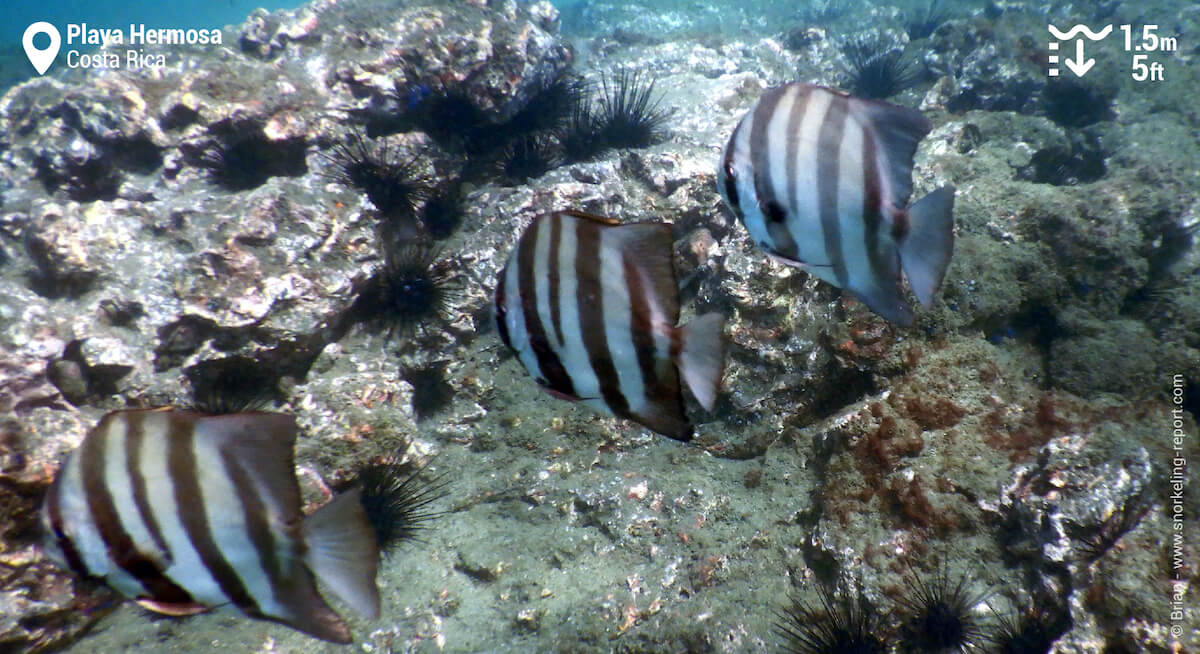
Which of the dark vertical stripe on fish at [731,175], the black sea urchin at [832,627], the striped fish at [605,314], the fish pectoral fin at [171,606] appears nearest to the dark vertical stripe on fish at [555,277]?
the striped fish at [605,314]

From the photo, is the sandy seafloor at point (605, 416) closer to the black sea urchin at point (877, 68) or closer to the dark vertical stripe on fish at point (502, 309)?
the dark vertical stripe on fish at point (502, 309)

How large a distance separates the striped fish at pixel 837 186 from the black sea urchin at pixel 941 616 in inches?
75.7

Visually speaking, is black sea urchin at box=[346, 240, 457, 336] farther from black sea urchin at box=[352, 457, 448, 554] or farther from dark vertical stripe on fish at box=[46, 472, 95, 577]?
dark vertical stripe on fish at box=[46, 472, 95, 577]

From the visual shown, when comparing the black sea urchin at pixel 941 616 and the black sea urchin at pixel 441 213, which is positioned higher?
the black sea urchin at pixel 441 213

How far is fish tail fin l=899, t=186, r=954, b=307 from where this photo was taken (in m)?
1.44

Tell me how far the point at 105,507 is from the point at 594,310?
133 centimetres

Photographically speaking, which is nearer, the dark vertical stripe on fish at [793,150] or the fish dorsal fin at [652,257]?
the fish dorsal fin at [652,257]

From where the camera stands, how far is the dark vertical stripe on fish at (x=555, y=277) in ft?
4.28

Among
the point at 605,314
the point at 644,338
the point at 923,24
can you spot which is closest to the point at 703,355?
the point at 644,338

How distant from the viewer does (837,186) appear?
1.48 metres

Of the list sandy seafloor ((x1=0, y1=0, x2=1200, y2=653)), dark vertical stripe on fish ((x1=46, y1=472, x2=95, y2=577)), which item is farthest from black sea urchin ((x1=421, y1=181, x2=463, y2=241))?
dark vertical stripe on fish ((x1=46, y1=472, x2=95, y2=577))

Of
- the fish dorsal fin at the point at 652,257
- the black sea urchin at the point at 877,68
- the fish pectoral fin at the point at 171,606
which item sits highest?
the black sea urchin at the point at 877,68

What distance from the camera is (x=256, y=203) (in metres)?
3.96

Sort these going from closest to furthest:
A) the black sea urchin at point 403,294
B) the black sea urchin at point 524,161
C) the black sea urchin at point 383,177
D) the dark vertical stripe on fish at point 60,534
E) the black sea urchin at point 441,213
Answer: the dark vertical stripe on fish at point 60,534
the black sea urchin at point 403,294
the black sea urchin at point 383,177
the black sea urchin at point 441,213
the black sea urchin at point 524,161
